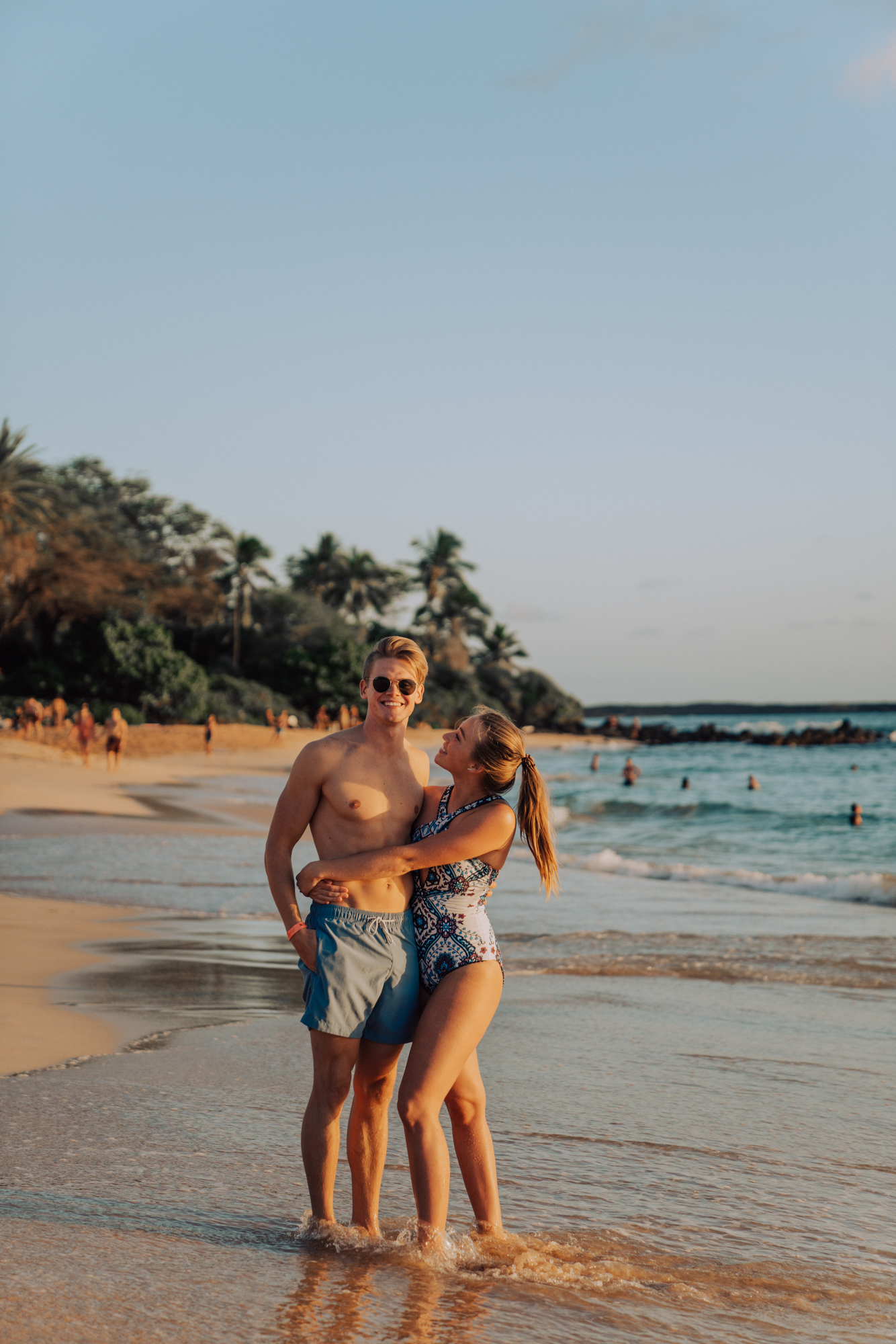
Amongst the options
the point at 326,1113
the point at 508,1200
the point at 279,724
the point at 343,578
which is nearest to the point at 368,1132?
the point at 326,1113

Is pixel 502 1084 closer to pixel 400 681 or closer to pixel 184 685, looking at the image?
pixel 400 681

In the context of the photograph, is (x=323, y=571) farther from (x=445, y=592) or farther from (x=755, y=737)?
(x=755, y=737)

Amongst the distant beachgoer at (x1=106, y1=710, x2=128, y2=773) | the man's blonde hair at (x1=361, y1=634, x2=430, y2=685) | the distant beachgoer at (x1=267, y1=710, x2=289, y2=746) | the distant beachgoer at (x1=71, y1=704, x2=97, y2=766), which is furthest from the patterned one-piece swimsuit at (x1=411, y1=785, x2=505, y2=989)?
the distant beachgoer at (x1=267, y1=710, x2=289, y2=746)

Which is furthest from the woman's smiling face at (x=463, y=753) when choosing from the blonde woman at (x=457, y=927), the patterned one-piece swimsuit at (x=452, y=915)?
the patterned one-piece swimsuit at (x=452, y=915)

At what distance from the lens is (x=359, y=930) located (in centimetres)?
338

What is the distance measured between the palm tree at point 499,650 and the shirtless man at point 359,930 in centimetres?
8209

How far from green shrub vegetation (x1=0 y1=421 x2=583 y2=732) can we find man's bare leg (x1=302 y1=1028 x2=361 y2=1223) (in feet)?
150

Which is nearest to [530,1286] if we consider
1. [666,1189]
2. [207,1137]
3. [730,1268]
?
[730,1268]

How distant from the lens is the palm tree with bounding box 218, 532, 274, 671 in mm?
59938

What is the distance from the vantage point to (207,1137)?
14.4ft

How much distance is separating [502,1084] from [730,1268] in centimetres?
192

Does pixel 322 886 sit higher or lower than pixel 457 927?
higher

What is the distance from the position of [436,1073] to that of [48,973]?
16.4 feet

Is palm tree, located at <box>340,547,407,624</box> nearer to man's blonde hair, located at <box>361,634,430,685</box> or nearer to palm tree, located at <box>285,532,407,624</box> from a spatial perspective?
palm tree, located at <box>285,532,407,624</box>
